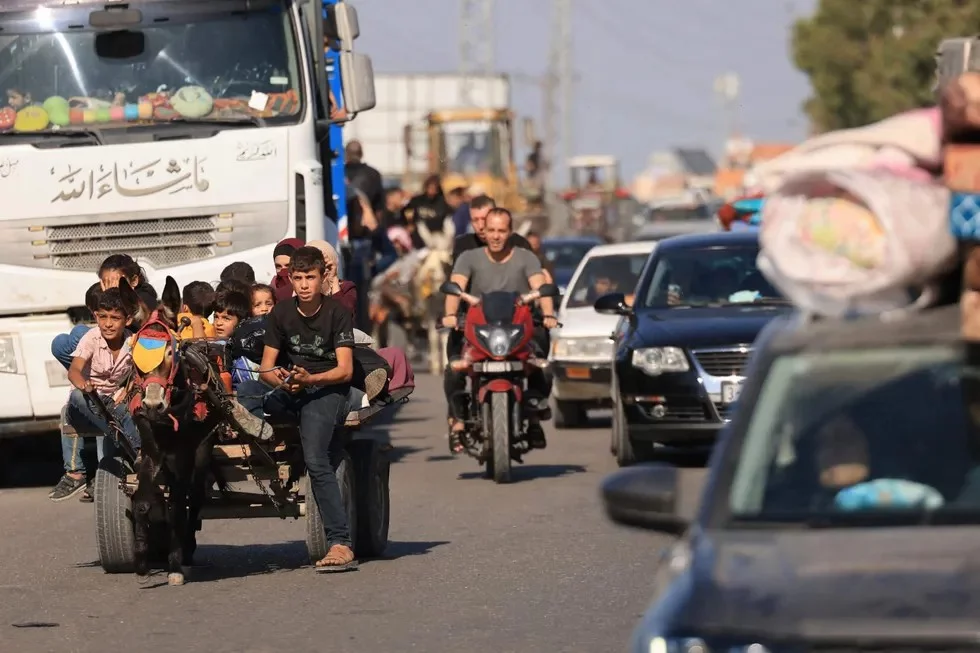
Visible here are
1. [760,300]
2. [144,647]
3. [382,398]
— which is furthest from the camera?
[760,300]

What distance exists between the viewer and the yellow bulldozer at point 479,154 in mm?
50531

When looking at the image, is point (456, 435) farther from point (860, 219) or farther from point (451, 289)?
point (860, 219)

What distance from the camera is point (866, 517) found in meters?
6.00

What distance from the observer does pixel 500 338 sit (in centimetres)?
1638

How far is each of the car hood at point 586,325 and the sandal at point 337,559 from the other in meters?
9.13

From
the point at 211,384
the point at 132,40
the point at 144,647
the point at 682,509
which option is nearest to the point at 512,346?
the point at 132,40

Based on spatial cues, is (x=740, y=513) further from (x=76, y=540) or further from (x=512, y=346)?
(x=512, y=346)

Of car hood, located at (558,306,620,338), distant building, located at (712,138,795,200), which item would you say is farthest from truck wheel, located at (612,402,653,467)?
distant building, located at (712,138,795,200)

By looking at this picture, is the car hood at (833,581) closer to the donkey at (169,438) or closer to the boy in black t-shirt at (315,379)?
the donkey at (169,438)

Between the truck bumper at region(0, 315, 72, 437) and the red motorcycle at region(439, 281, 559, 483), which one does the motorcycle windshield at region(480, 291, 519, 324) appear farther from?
the truck bumper at region(0, 315, 72, 437)

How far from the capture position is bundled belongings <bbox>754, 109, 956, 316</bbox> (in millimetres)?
6055

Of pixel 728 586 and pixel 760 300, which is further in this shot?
pixel 760 300

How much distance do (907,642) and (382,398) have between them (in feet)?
22.8

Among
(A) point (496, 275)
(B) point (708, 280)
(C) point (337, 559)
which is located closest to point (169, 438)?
(C) point (337, 559)
